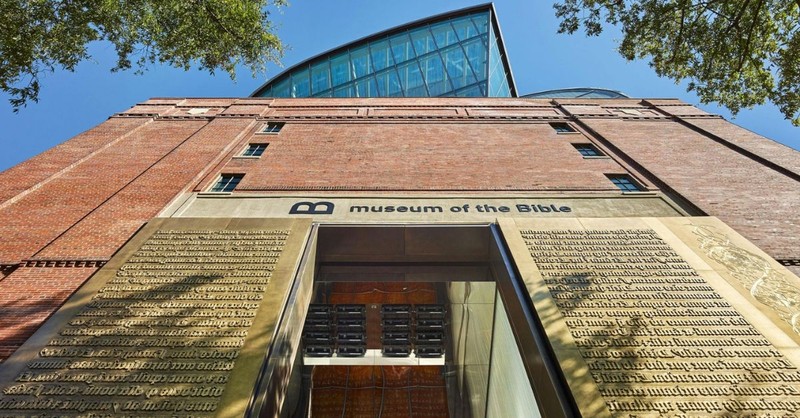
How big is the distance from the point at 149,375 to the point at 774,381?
925 centimetres

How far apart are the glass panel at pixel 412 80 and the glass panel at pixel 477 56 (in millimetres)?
4006

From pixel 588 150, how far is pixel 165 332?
14.8 metres

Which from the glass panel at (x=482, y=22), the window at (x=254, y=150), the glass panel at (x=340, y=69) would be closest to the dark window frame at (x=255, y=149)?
the window at (x=254, y=150)

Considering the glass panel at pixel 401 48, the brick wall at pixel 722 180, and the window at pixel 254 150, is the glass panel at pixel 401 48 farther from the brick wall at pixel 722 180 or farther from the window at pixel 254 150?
the window at pixel 254 150

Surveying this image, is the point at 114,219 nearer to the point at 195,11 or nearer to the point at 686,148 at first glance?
the point at 195,11

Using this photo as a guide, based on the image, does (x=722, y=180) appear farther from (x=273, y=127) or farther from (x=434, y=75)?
(x=434, y=75)

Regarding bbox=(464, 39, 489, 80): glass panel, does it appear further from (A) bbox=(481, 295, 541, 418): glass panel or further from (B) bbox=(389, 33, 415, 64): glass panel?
(A) bbox=(481, 295, 541, 418): glass panel

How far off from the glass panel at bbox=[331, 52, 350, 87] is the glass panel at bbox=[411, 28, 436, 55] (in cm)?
556

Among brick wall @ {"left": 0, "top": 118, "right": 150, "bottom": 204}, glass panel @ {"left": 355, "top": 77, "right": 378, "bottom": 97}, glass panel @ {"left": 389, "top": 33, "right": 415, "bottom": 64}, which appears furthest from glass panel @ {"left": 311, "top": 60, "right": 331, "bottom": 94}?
brick wall @ {"left": 0, "top": 118, "right": 150, "bottom": 204}

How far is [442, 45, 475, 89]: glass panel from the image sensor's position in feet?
90.2

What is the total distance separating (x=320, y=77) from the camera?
2981 cm

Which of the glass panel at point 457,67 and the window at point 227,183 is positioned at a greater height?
the glass panel at point 457,67

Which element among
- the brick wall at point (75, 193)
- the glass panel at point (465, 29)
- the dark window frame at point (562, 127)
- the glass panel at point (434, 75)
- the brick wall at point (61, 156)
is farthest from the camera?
the glass panel at point (465, 29)

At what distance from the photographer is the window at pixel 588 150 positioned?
14430 mm
